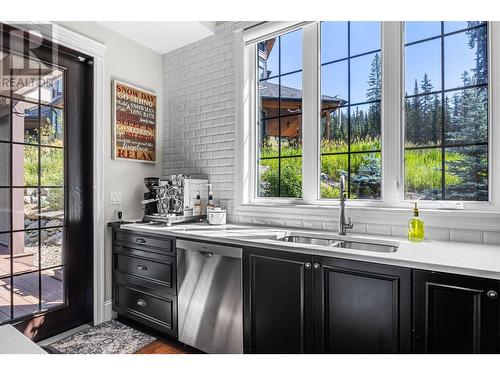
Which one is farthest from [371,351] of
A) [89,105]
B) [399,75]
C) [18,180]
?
[89,105]

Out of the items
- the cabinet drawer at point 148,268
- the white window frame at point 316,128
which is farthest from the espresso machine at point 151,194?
the white window frame at point 316,128

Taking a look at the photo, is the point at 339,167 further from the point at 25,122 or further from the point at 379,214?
the point at 25,122

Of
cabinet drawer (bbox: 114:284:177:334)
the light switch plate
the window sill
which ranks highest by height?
the light switch plate

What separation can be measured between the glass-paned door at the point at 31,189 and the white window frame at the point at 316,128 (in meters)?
1.56

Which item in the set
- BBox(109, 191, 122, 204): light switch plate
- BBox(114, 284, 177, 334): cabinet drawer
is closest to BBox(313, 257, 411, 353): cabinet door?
BBox(114, 284, 177, 334): cabinet drawer

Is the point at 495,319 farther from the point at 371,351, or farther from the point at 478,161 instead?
the point at 478,161

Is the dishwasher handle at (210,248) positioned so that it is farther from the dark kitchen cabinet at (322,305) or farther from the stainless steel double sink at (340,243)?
the stainless steel double sink at (340,243)

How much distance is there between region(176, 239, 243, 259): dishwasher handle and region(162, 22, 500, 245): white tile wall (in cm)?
73

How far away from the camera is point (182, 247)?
2217mm

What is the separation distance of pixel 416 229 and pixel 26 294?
114 inches

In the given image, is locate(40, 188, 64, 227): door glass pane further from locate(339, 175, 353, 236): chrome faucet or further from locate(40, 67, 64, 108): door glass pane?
locate(339, 175, 353, 236): chrome faucet

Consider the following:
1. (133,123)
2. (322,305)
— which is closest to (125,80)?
(133,123)

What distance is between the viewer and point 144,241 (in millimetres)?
2473

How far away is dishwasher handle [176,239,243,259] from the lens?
6.43ft
